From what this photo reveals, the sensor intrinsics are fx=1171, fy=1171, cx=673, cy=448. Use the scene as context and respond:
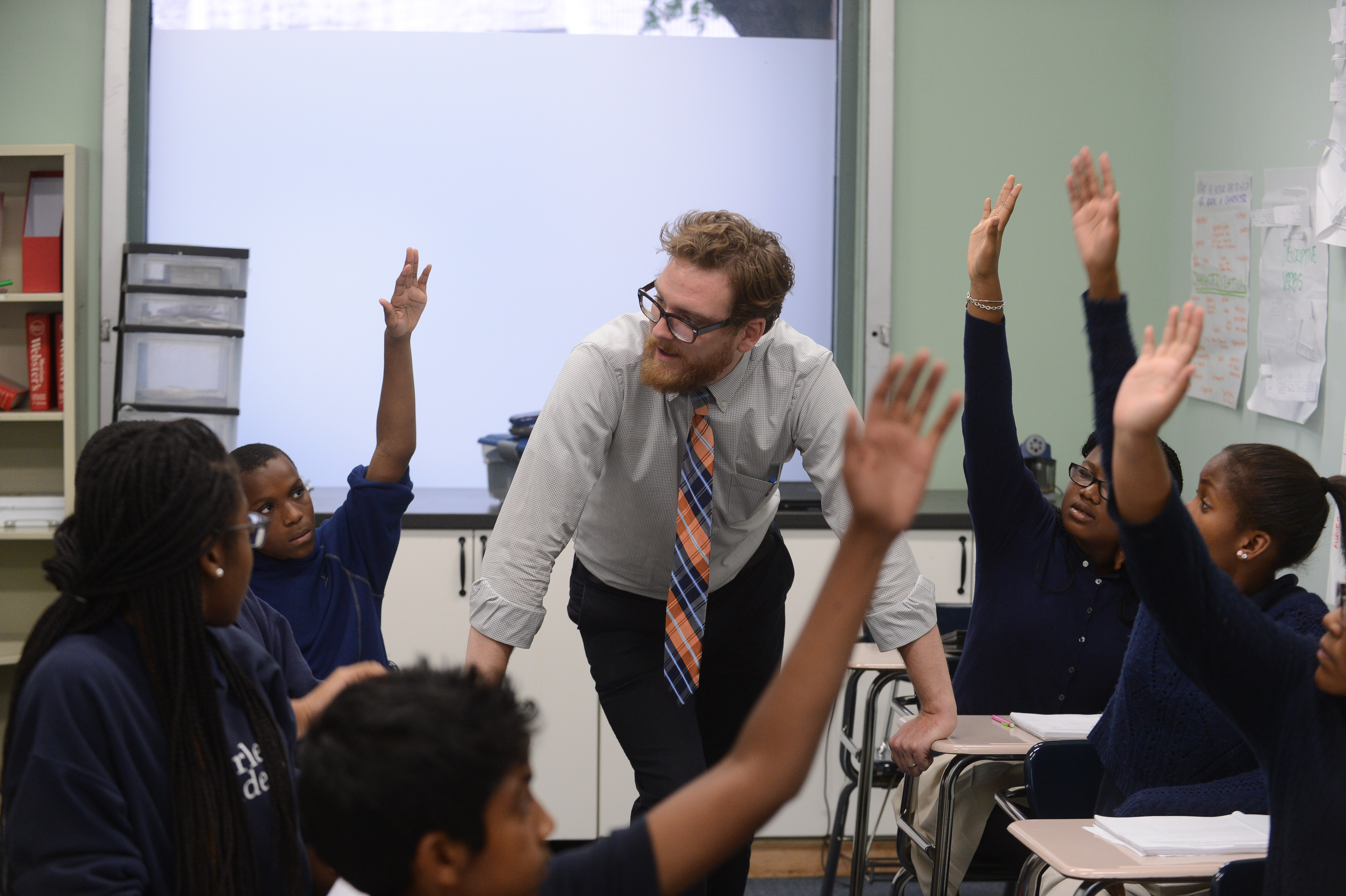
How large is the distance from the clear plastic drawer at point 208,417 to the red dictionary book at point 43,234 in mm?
426

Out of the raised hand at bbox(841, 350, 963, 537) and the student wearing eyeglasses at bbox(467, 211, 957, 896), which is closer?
the raised hand at bbox(841, 350, 963, 537)

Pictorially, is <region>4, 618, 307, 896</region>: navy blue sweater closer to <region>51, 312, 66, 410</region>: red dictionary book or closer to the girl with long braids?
the girl with long braids

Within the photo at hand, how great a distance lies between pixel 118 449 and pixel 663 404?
1.02 metres

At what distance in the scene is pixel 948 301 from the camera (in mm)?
3744

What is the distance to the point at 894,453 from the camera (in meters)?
0.86

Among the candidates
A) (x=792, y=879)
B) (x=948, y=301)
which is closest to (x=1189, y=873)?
(x=792, y=879)

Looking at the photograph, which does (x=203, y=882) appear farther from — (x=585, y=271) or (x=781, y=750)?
(x=585, y=271)

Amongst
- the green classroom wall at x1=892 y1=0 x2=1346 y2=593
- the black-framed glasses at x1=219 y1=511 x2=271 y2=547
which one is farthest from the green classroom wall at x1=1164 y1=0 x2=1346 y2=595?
the black-framed glasses at x1=219 y1=511 x2=271 y2=547

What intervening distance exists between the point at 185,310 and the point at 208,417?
320mm

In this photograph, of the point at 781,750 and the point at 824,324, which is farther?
the point at 824,324

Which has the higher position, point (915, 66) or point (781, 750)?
point (915, 66)

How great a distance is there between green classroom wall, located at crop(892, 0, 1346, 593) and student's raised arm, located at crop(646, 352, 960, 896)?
115 inches

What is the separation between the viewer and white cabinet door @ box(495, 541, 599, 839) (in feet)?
10.8

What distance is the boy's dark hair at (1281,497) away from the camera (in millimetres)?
1705
